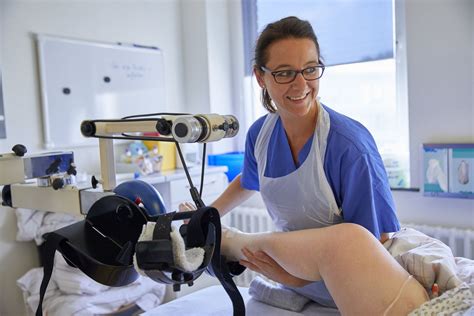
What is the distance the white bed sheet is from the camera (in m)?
1.22

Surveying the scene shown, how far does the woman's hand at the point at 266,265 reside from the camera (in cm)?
112

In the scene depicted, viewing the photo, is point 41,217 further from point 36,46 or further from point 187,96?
point 187,96

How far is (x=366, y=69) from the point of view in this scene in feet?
7.45

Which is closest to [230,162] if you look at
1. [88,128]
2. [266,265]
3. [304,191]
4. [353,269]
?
[304,191]

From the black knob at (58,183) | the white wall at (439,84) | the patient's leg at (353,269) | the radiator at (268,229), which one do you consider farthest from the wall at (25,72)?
the white wall at (439,84)

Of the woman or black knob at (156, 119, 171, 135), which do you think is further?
the woman

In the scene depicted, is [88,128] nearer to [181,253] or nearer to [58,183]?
[58,183]

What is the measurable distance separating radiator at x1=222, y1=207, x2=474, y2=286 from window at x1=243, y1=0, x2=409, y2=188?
32 cm

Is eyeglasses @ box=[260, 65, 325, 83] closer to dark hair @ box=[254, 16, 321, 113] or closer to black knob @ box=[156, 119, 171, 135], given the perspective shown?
dark hair @ box=[254, 16, 321, 113]

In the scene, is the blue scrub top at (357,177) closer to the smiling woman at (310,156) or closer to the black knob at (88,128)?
the smiling woman at (310,156)

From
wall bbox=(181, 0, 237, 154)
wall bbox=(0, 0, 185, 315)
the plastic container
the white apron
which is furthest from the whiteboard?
the white apron

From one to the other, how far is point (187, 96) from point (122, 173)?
0.79 meters

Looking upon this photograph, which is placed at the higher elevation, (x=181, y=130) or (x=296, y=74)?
(x=296, y=74)

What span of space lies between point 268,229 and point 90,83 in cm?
127
